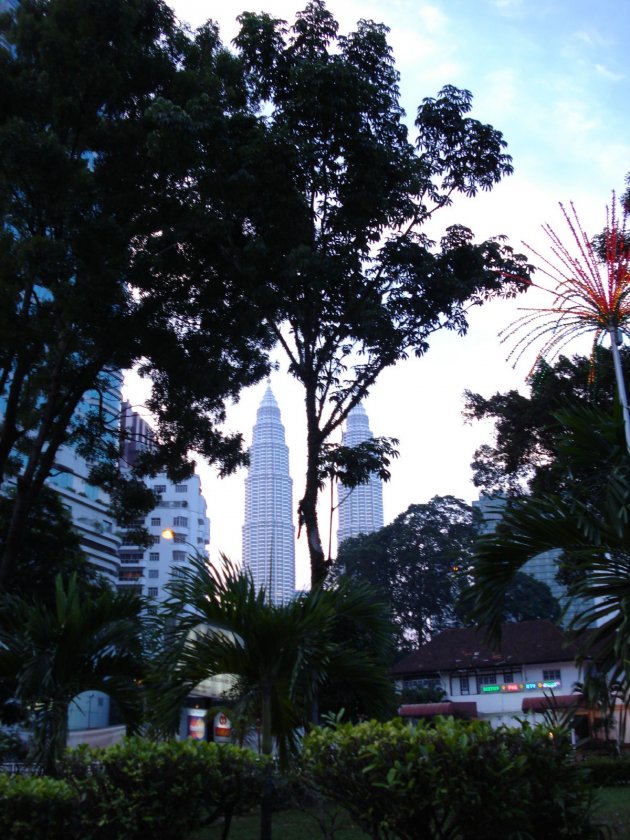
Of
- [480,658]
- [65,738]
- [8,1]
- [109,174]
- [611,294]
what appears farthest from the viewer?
[480,658]

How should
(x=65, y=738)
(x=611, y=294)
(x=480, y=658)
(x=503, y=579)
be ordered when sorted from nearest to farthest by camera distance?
(x=503, y=579)
(x=65, y=738)
(x=611, y=294)
(x=480, y=658)

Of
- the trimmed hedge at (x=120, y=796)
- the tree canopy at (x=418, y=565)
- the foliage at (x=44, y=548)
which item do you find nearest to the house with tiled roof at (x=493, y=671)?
the tree canopy at (x=418, y=565)

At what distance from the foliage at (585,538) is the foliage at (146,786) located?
236cm

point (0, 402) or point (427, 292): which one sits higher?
point (0, 402)

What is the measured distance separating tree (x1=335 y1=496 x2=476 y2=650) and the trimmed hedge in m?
42.4

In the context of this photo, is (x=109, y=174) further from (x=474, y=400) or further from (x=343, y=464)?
(x=474, y=400)

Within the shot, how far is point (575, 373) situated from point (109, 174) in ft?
40.4

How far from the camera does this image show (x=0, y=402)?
3322cm

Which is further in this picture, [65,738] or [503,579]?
[65,738]

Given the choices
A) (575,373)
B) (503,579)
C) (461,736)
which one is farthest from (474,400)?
(461,736)

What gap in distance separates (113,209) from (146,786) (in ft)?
34.8

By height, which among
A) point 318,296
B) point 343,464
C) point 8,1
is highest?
point 8,1

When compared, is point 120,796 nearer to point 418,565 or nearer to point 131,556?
point 418,565

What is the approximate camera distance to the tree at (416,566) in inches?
1882
